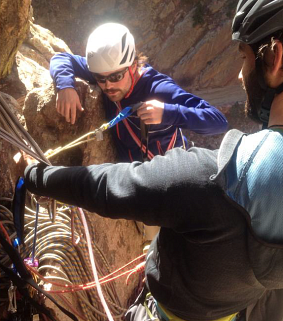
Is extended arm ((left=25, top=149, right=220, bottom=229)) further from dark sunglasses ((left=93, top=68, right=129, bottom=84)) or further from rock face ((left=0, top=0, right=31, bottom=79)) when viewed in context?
rock face ((left=0, top=0, right=31, bottom=79))

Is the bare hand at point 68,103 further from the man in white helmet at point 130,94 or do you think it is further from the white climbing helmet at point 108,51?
the white climbing helmet at point 108,51

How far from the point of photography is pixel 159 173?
0.90m

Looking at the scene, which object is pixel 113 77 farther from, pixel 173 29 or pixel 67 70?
pixel 173 29

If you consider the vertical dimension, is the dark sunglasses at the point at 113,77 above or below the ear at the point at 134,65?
below

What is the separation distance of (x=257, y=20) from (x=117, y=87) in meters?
1.25

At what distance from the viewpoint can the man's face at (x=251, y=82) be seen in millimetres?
1121

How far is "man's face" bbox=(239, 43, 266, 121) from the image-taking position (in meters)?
1.12

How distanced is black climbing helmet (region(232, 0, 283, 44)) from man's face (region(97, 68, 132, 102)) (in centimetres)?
104

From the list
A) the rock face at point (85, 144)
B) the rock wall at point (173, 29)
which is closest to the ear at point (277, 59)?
the rock face at point (85, 144)

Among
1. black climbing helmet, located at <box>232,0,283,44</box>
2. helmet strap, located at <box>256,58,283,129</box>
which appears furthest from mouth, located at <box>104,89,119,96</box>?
helmet strap, located at <box>256,58,283,129</box>

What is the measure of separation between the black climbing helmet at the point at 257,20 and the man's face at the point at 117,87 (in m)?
1.04

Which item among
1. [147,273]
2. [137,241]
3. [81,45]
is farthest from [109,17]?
[147,273]

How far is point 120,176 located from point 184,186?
198 millimetres

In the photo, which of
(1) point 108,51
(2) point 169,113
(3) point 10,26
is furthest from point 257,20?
(3) point 10,26
